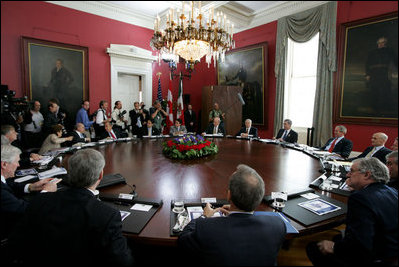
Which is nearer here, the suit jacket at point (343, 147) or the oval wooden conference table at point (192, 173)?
the oval wooden conference table at point (192, 173)

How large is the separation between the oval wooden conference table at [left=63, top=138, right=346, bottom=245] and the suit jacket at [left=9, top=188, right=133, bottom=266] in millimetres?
219

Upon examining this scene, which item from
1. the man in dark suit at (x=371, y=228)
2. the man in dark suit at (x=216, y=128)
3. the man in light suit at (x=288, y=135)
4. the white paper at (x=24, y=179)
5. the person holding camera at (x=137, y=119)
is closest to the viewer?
the man in dark suit at (x=371, y=228)

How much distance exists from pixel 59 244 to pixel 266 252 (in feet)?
3.19

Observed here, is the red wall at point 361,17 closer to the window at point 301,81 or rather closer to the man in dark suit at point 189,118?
the window at point 301,81

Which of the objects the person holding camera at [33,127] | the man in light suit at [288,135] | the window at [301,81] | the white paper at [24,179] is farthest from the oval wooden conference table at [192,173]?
the window at [301,81]

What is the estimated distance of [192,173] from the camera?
2670 mm

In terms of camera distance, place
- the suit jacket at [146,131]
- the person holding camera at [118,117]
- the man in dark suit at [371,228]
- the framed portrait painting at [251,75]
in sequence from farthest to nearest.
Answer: the framed portrait painting at [251,75] → the person holding camera at [118,117] → the suit jacket at [146,131] → the man in dark suit at [371,228]

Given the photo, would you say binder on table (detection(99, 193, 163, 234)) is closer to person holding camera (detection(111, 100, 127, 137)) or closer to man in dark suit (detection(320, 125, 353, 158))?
man in dark suit (detection(320, 125, 353, 158))

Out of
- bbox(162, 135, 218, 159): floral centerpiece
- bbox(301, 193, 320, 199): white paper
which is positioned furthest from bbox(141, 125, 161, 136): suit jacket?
bbox(301, 193, 320, 199): white paper

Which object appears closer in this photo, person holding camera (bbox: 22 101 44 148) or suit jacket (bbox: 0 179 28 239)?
suit jacket (bbox: 0 179 28 239)

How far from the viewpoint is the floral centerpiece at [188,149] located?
3340 mm

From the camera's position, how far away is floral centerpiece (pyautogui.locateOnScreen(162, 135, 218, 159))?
11.0 feet

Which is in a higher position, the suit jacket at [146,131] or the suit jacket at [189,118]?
the suit jacket at [189,118]

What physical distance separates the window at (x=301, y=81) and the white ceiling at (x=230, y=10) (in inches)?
34.2
